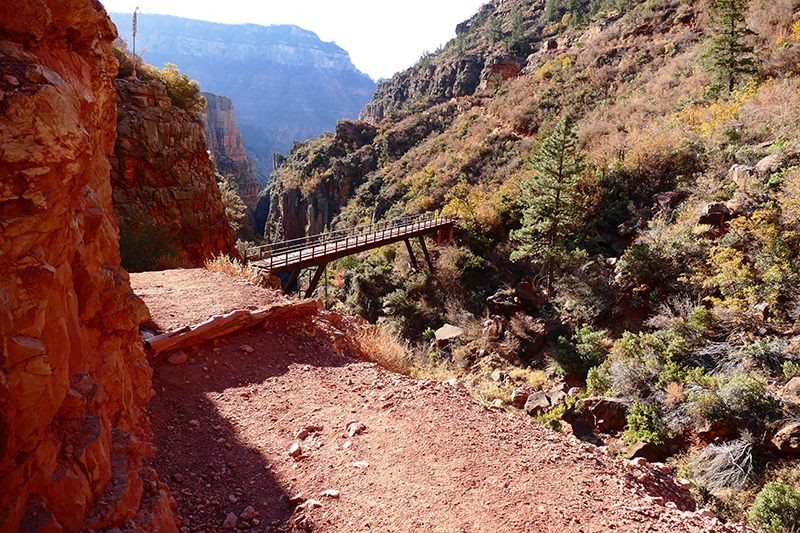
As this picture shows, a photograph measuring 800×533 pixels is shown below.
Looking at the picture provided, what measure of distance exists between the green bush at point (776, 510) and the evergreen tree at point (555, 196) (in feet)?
34.0

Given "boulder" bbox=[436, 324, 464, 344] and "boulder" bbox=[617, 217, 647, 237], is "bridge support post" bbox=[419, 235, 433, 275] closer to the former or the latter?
"boulder" bbox=[436, 324, 464, 344]

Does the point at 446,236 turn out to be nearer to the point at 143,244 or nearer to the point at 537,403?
the point at 537,403

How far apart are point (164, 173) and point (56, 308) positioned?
16469 millimetres

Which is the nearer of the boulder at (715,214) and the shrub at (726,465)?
the shrub at (726,465)

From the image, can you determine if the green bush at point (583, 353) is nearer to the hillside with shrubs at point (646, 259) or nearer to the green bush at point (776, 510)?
the hillside with shrubs at point (646, 259)

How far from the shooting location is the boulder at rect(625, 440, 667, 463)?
24.1 ft

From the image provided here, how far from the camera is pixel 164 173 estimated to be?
16.1 metres

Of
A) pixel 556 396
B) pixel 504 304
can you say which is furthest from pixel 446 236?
pixel 556 396

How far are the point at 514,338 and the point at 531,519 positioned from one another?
11437 millimetres

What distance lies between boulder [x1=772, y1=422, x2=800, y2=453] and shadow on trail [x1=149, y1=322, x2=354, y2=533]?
745cm

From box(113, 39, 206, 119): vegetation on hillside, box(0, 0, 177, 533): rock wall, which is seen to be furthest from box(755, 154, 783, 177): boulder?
box(113, 39, 206, 119): vegetation on hillside

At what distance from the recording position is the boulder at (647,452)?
734 cm

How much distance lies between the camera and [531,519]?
11.4ft

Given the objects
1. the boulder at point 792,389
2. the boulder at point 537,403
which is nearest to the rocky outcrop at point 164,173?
the boulder at point 537,403
